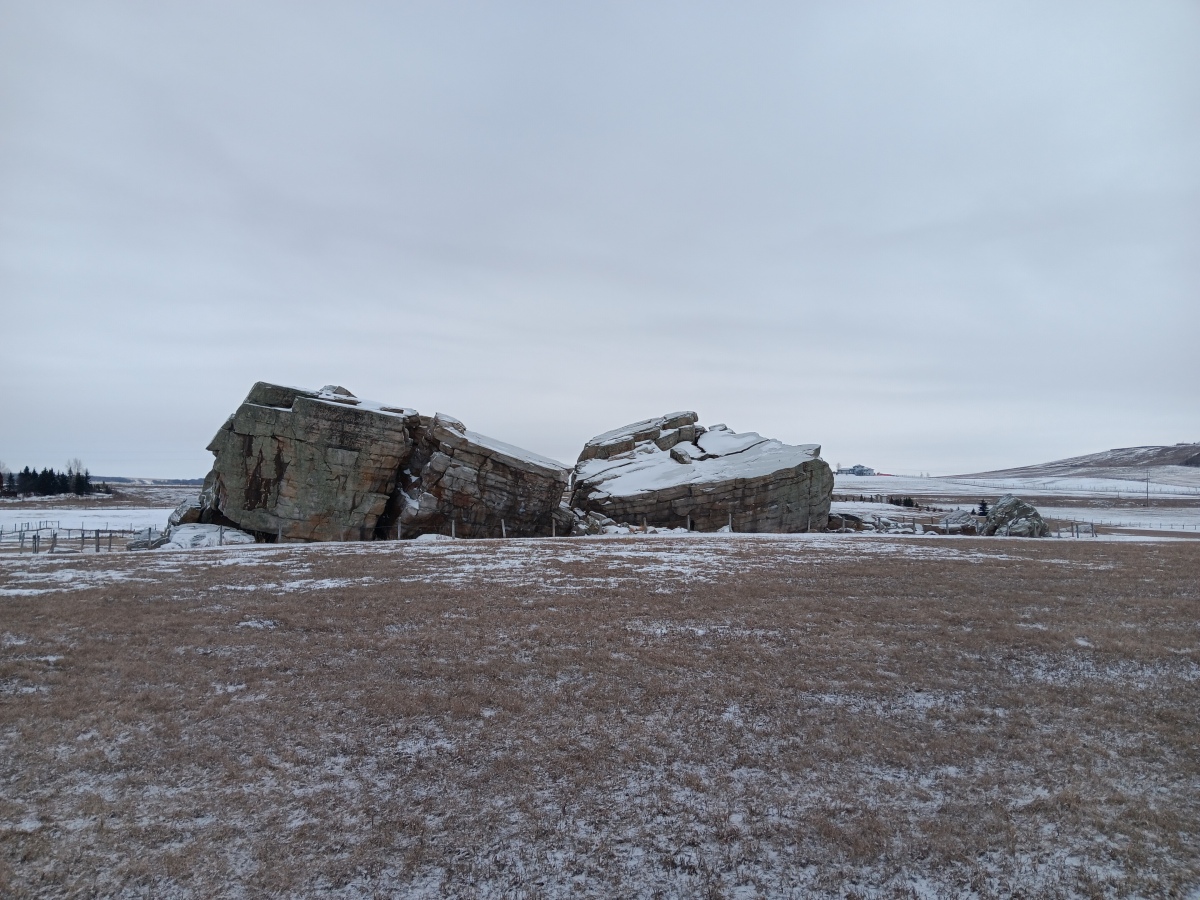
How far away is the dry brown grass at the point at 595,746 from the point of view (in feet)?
17.8

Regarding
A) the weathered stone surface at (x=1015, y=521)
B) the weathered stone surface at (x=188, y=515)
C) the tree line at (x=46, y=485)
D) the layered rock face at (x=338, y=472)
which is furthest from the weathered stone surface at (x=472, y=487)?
the tree line at (x=46, y=485)

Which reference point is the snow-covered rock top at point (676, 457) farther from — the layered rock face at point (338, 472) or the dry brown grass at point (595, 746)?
the dry brown grass at point (595, 746)

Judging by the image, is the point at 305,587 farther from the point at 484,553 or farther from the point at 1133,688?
the point at 1133,688

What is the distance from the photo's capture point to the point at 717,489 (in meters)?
38.9

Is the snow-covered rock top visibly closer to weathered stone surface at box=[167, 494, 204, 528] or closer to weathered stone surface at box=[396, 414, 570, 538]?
weathered stone surface at box=[396, 414, 570, 538]

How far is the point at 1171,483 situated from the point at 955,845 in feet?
725

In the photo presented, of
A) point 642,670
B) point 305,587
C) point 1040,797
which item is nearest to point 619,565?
point 305,587

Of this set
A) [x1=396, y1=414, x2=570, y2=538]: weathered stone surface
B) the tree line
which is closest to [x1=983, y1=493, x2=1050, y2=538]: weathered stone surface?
[x1=396, y1=414, x2=570, y2=538]: weathered stone surface

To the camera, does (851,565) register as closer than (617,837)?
No

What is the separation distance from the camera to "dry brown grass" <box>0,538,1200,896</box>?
5.42 meters

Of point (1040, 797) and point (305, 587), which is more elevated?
point (305, 587)

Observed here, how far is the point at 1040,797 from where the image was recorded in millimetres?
6461

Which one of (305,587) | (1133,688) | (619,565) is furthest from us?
(619,565)

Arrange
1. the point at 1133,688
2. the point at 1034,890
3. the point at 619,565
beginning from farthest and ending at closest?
the point at 619,565 < the point at 1133,688 < the point at 1034,890
